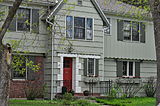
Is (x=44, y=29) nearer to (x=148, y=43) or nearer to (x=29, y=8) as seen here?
(x=29, y=8)

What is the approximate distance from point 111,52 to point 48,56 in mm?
5104

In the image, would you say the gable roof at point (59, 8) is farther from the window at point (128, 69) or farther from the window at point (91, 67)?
the window at point (128, 69)

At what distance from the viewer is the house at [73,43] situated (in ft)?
69.8

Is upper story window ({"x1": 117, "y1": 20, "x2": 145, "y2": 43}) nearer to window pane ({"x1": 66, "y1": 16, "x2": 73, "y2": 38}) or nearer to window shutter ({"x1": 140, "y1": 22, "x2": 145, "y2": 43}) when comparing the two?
window shutter ({"x1": 140, "y1": 22, "x2": 145, "y2": 43})

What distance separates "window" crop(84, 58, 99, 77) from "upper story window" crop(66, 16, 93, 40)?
1.50 metres

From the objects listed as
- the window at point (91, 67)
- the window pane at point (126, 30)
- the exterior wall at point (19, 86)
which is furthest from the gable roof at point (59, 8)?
the exterior wall at point (19, 86)

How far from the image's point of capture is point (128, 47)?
2556 cm

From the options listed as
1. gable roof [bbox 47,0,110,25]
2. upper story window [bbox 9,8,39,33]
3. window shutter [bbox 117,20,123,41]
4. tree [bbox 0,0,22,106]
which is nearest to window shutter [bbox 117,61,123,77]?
window shutter [bbox 117,20,123,41]

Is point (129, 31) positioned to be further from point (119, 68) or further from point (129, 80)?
point (129, 80)

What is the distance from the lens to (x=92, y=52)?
75.3 feet

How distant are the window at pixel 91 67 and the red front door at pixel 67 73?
0.99 meters

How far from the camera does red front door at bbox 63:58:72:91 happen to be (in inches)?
871

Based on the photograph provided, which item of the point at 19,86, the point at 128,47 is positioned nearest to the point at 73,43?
the point at 19,86

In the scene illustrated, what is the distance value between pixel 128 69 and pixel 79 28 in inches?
218
